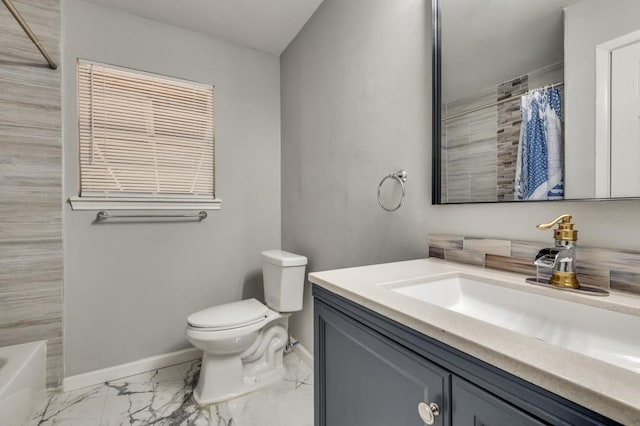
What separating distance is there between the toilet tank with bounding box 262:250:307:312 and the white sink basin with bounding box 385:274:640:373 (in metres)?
1.12

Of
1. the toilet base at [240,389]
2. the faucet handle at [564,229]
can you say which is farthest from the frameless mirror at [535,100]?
the toilet base at [240,389]

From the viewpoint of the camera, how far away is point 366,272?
91cm

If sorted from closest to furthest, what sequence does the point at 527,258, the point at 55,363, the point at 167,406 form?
the point at 527,258, the point at 167,406, the point at 55,363

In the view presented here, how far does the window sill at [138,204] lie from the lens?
1.75m

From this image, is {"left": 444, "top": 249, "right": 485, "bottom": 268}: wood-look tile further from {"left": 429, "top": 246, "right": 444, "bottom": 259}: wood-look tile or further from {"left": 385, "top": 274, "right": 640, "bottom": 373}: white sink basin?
{"left": 385, "top": 274, "right": 640, "bottom": 373}: white sink basin

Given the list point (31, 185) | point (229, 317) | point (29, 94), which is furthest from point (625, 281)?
point (29, 94)

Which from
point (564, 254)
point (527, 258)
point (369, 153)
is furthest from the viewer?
point (369, 153)

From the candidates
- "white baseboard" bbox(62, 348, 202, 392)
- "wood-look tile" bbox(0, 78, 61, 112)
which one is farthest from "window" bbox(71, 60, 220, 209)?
"white baseboard" bbox(62, 348, 202, 392)

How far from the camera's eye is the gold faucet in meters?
0.68

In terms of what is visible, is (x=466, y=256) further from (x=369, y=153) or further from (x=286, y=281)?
(x=286, y=281)

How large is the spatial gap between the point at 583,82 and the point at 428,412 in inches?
34.2

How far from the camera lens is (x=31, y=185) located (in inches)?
64.0

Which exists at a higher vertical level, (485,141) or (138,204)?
(485,141)

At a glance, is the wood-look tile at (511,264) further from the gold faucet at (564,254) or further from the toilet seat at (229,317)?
the toilet seat at (229,317)
